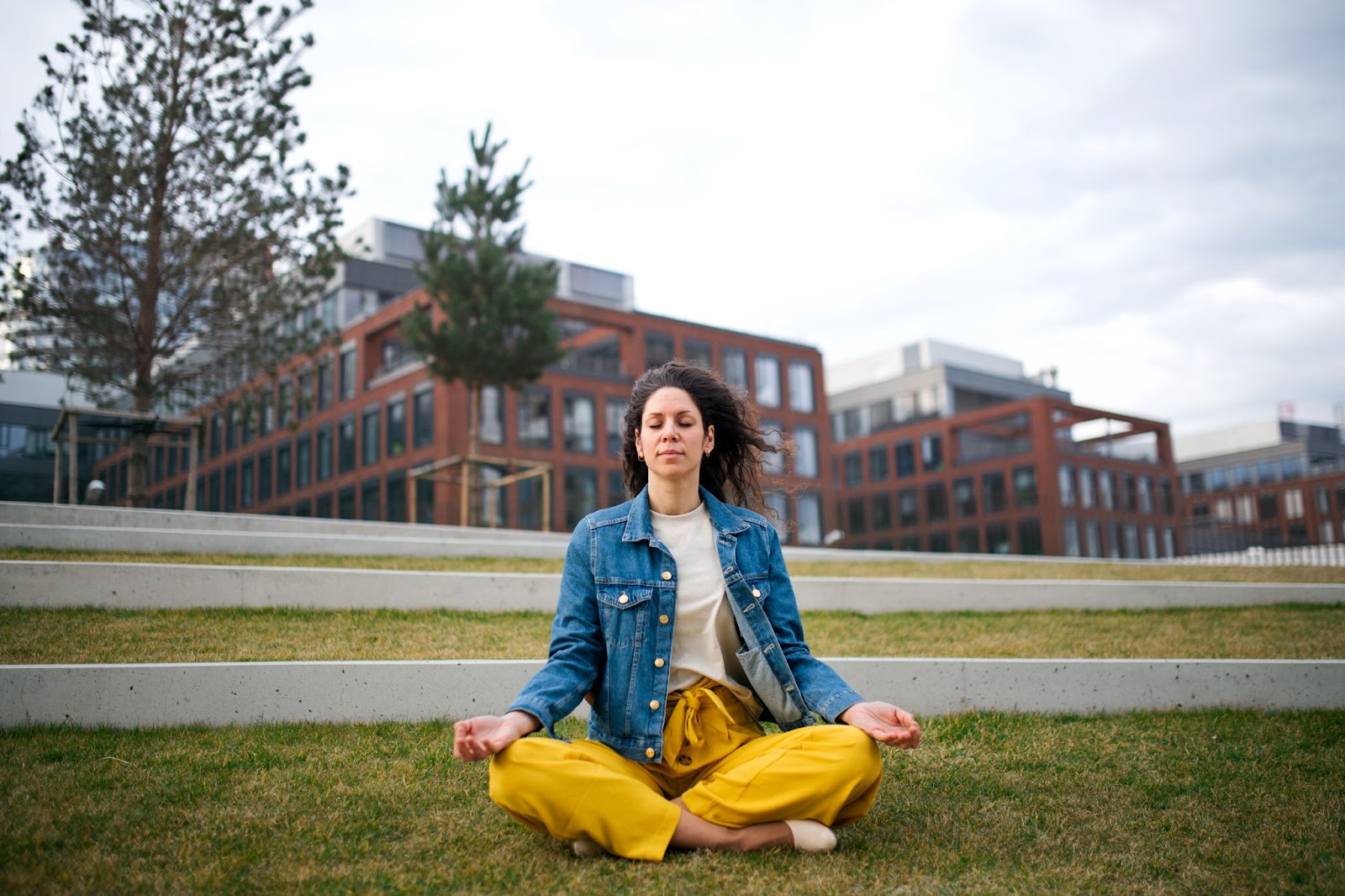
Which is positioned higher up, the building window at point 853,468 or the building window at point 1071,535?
the building window at point 853,468

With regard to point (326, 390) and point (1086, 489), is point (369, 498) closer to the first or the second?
point (326, 390)

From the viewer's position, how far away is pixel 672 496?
12.6ft

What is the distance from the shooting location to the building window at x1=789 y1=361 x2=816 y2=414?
47.2 m

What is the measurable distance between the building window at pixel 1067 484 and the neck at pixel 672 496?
47265 millimetres

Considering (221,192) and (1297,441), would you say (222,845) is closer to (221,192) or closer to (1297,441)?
(221,192)

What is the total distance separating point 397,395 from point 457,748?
1425 inches

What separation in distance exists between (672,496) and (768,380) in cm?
4289

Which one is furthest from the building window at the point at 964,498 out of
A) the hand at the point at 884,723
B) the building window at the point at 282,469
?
the hand at the point at 884,723

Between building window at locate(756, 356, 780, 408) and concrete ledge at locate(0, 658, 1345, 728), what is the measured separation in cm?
3955

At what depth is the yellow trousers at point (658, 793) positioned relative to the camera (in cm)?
318

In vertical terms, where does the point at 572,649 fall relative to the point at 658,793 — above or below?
above

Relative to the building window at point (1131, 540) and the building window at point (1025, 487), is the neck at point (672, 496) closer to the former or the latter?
the building window at point (1025, 487)

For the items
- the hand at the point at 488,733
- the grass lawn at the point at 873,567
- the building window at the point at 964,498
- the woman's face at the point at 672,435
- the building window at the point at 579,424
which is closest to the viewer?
the hand at the point at 488,733

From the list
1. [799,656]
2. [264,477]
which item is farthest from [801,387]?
[799,656]
